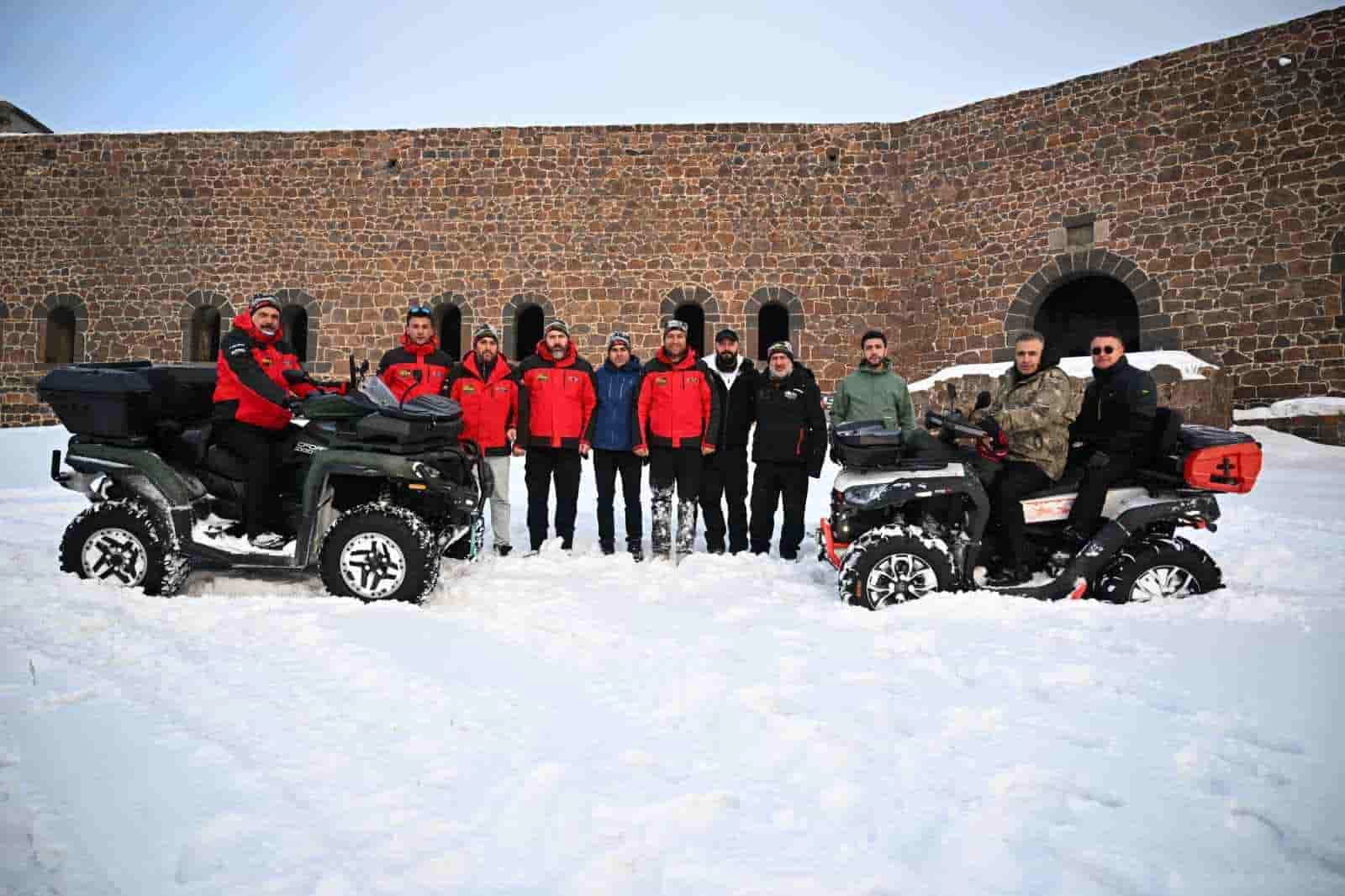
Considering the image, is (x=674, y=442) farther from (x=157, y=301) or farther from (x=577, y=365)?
(x=157, y=301)

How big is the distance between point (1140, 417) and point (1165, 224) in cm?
944

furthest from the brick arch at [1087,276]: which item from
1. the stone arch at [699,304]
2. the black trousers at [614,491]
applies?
the black trousers at [614,491]

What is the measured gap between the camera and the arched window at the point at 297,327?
46.9 ft

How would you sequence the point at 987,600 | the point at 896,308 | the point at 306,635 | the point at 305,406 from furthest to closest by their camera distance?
the point at 896,308
the point at 305,406
the point at 987,600
the point at 306,635

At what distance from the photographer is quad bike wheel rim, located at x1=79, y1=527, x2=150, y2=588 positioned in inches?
Result: 157

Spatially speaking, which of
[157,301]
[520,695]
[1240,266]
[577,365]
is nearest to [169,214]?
[157,301]

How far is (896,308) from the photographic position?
1345 cm

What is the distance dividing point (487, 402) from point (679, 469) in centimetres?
152

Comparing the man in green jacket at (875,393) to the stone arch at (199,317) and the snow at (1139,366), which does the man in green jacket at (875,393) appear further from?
the stone arch at (199,317)

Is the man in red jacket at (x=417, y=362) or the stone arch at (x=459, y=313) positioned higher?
the stone arch at (x=459, y=313)

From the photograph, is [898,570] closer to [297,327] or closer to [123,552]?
[123,552]

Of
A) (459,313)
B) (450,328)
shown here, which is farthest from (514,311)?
(450,328)

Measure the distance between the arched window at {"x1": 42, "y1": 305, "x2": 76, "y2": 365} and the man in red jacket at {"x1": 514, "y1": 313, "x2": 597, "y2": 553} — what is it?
43.4 ft

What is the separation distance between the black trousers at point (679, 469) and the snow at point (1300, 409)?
28.9 ft
